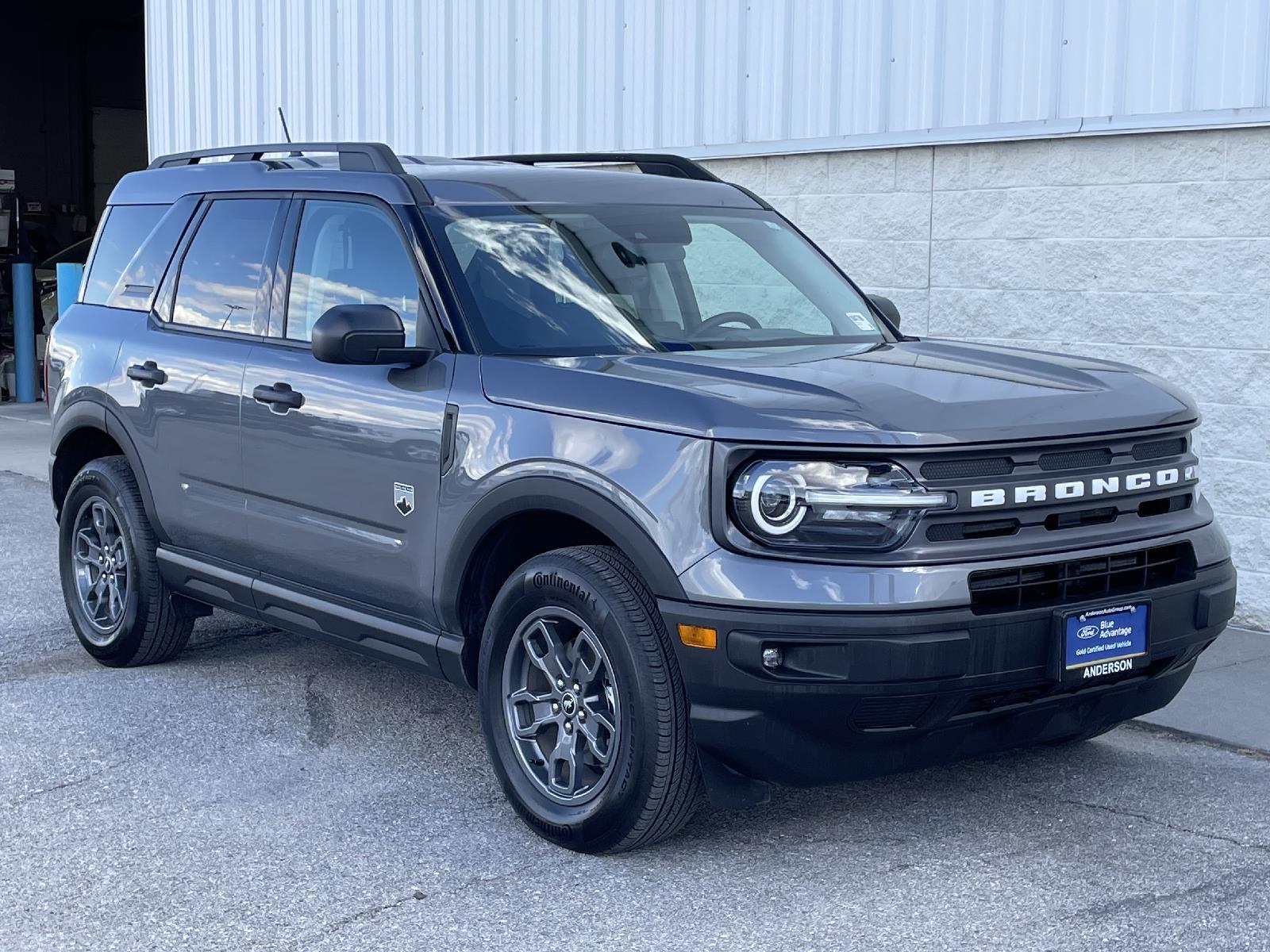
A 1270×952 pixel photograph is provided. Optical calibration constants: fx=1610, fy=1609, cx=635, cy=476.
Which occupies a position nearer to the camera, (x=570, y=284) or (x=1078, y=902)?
(x=1078, y=902)

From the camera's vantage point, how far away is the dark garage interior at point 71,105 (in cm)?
2870

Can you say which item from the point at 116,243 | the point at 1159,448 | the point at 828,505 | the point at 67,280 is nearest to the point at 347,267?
the point at 116,243

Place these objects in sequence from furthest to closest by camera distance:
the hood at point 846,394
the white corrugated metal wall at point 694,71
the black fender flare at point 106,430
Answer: the white corrugated metal wall at point 694,71
the black fender flare at point 106,430
the hood at point 846,394

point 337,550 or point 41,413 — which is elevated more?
point 337,550

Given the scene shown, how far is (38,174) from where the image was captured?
29.1m

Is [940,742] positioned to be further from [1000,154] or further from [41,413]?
[41,413]

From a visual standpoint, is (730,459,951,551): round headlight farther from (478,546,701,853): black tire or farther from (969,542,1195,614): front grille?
(478,546,701,853): black tire

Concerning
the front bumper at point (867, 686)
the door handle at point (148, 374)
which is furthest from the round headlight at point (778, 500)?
the door handle at point (148, 374)

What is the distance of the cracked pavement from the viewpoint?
153 inches

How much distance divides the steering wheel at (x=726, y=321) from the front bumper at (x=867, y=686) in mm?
1373

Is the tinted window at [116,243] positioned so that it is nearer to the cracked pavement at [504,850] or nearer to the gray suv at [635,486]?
the gray suv at [635,486]

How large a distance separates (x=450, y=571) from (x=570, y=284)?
39.0 inches

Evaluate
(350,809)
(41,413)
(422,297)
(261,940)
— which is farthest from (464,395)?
(41,413)

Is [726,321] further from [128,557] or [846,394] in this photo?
[128,557]
